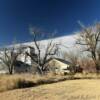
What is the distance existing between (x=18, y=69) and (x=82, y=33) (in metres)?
28.2

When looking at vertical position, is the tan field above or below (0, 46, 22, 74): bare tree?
below

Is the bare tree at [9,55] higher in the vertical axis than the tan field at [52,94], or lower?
higher

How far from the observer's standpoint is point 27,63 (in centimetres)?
7981

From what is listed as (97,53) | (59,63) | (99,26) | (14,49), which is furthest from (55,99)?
(59,63)

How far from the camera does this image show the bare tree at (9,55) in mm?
61737

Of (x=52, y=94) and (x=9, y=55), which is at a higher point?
(x=9, y=55)

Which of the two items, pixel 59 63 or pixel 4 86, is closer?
pixel 4 86

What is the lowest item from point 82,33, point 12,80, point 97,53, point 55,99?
point 55,99

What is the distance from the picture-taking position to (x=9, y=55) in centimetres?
6375

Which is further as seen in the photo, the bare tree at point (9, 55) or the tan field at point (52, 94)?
the bare tree at point (9, 55)

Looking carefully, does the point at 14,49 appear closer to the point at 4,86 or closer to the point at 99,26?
the point at 99,26

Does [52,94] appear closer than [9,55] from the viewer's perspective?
Yes

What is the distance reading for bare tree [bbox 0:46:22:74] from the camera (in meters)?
61.7

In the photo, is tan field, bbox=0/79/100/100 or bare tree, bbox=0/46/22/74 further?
bare tree, bbox=0/46/22/74
